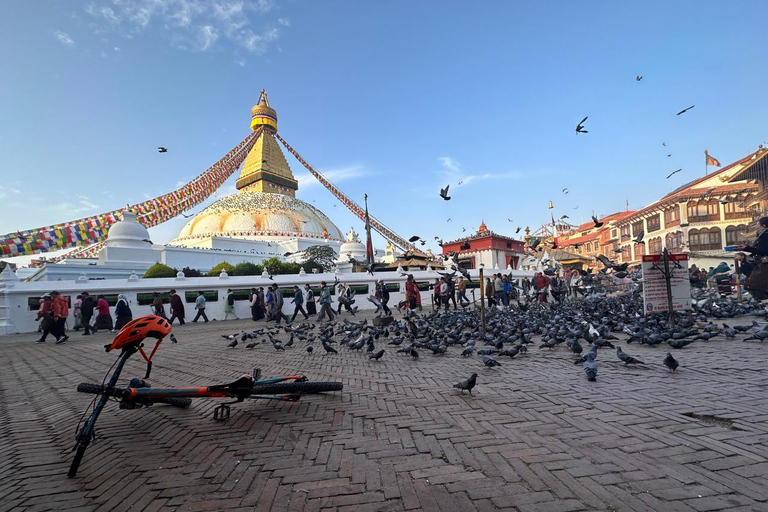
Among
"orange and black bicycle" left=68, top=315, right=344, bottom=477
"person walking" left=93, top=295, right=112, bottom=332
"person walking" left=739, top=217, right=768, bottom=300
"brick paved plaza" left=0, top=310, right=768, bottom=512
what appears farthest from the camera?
"person walking" left=93, top=295, right=112, bottom=332

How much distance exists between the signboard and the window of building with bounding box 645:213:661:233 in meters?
38.1

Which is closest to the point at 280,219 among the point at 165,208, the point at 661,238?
the point at 165,208

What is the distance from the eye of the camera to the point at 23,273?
88.7ft

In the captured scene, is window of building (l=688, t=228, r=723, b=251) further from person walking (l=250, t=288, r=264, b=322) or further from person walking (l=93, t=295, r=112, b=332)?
person walking (l=93, t=295, r=112, b=332)

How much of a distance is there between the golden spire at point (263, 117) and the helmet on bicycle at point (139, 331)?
54.5m

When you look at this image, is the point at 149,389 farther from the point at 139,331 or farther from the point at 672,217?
the point at 672,217

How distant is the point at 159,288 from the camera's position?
53.4 feet

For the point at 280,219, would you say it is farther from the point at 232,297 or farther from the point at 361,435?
the point at 361,435

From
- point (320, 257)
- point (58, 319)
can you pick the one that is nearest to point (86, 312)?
point (58, 319)

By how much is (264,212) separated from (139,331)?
43.8 meters

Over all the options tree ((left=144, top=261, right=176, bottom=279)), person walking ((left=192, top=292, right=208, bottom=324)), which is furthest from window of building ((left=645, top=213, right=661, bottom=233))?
tree ((left=144, top=261, right=176, bottom=279))

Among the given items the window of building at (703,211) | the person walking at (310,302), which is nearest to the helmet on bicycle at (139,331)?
the person walking at (310,302)

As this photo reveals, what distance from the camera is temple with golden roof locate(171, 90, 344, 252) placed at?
41.6m

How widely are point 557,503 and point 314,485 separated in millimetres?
1491
